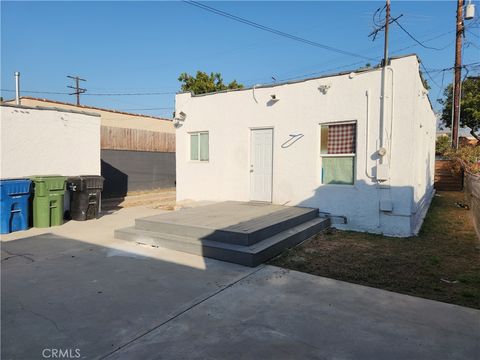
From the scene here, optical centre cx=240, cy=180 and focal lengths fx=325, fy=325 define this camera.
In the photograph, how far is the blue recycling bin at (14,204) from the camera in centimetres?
725

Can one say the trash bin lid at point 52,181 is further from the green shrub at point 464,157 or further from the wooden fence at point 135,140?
the green shrub at point 464,157

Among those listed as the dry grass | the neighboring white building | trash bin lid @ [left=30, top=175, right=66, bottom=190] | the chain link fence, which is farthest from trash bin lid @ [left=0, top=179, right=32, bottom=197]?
the chain link fence

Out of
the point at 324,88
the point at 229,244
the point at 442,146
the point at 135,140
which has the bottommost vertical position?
the point at 229,244

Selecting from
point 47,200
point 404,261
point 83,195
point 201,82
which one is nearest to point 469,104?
point 201,82

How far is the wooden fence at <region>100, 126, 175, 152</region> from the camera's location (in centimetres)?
1475

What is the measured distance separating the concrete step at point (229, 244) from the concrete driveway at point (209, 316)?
0.22m

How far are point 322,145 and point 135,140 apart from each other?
10.6 metres

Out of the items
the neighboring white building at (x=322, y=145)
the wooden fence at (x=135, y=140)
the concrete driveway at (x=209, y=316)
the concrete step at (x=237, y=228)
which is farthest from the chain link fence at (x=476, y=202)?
the wooden fence at (x=135, y=140)

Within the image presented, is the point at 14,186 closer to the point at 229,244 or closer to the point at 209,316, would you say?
the point at 229,244

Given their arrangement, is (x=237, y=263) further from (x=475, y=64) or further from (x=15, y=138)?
(x=475, y=64)

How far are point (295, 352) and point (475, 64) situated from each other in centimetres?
2011

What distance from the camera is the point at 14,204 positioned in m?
7.49

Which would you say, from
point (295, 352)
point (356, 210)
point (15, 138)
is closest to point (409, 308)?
point (295, 352)

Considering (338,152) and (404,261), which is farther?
(338,152)
